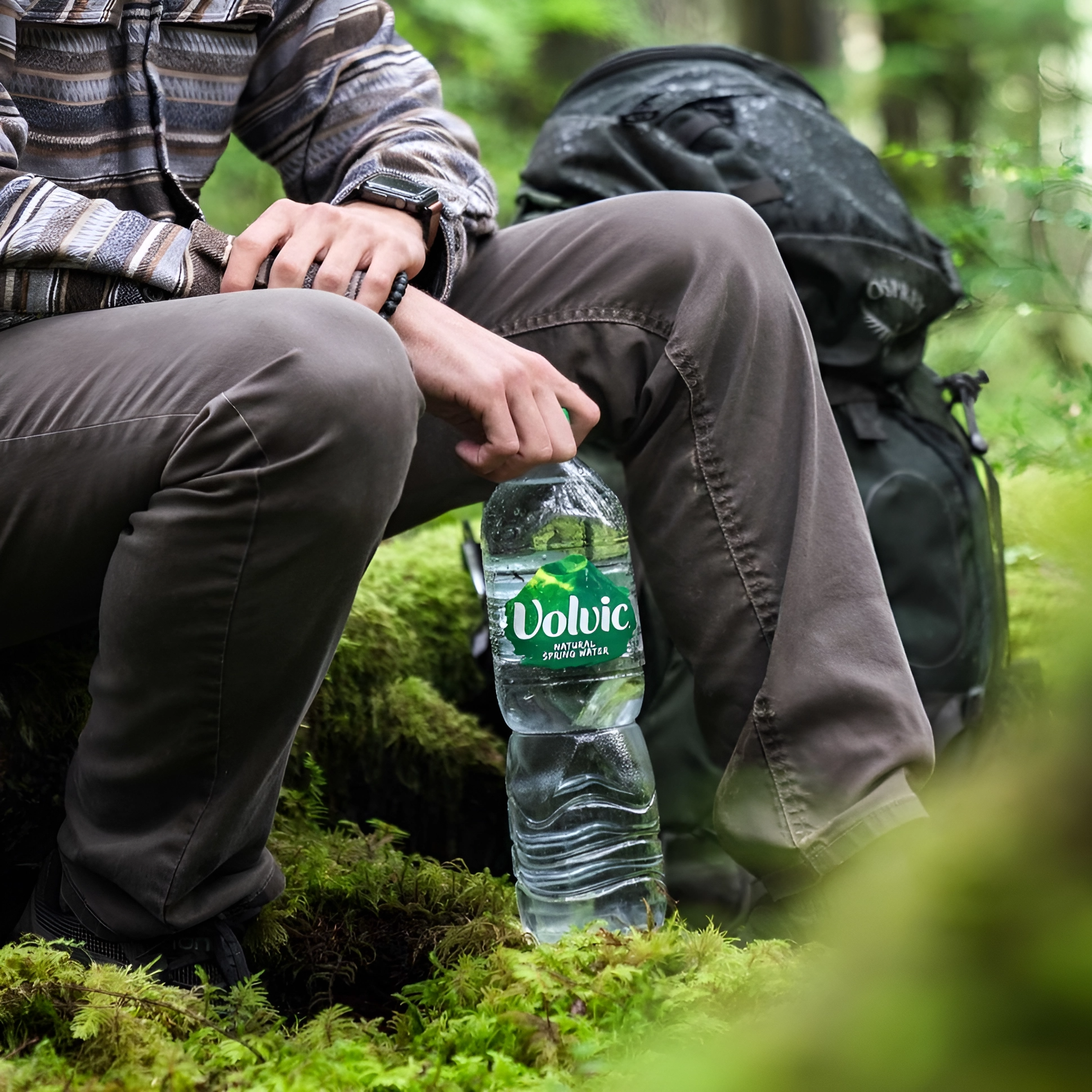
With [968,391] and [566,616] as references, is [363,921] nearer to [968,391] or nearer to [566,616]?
[566,616]

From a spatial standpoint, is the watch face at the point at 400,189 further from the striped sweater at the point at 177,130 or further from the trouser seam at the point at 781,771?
the trouser seam at the point at 781,771

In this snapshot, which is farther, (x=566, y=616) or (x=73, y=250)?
(x=566, y=616)

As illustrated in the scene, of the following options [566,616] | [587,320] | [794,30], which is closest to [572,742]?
[566,616]

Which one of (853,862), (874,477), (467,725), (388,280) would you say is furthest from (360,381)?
(874,477)

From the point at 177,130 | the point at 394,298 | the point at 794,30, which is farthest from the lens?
the point at 794,30

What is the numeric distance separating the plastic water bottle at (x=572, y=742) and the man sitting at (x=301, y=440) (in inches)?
14.6

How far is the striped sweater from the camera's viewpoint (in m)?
1.49

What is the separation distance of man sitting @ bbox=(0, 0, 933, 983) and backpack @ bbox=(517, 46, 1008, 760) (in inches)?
27.8

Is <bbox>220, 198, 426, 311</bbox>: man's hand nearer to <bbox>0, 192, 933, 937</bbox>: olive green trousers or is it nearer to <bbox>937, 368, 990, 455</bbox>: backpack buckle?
<bbox>0, 192, 933, 937</bbox>: olive green trousers

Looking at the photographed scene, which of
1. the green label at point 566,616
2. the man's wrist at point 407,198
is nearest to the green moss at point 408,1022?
the green label at point 566,616

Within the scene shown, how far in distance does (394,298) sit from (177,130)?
0.57 meters

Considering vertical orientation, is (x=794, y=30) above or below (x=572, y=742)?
above

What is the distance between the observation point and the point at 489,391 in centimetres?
154

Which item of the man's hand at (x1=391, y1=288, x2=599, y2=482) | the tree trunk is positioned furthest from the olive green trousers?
the tree trunk
